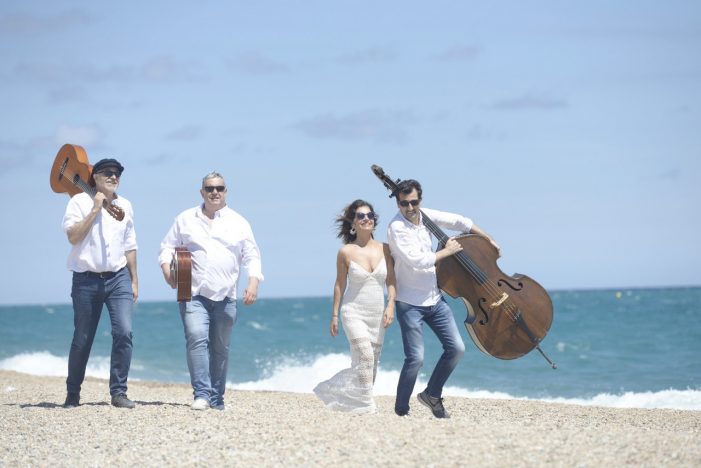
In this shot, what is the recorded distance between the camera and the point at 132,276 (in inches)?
355

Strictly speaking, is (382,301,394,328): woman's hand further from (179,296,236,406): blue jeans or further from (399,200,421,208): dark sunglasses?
(179,296,236,406): blue jeans

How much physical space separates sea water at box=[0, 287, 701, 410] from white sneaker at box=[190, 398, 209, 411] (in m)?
9.70

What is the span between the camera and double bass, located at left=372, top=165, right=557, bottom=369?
838cm

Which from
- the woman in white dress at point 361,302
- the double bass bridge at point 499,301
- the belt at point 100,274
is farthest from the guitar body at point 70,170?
the double bass bridge at point 499,301

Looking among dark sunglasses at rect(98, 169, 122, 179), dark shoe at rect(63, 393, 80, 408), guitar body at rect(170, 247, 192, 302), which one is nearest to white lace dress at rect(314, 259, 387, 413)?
guitar body at rect(170, 247, 192, 302)

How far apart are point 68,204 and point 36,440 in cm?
214

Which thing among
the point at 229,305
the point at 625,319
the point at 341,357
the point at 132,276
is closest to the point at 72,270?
the point at 132,276

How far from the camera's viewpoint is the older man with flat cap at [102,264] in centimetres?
870

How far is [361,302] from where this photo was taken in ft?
27.0

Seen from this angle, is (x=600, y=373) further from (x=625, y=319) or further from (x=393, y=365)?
(x=625, y=319)

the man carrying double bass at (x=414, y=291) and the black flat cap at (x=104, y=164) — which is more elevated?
the black flat cap at (x=104, y=164)

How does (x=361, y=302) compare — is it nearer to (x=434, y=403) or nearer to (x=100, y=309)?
(x=434, y=403)

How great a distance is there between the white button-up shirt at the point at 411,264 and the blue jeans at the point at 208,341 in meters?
1.53

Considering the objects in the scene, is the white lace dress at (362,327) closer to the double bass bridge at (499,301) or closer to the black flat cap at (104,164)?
the double bass bridge at (499,301)
